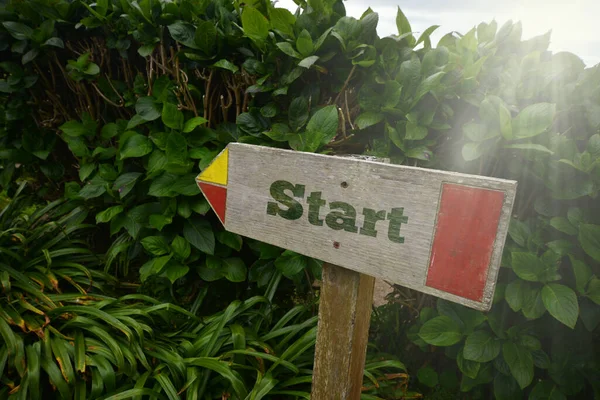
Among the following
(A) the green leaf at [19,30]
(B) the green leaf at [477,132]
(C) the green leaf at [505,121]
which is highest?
(A) the green leaf at [19,30]

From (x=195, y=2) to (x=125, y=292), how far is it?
5.55 ft

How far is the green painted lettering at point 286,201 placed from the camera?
99cm

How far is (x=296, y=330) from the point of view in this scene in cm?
175

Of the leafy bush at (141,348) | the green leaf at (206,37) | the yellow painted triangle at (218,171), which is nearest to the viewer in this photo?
the yellow painted triangle at (218,171)

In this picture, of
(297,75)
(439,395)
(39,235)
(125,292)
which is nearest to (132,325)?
(125,292)

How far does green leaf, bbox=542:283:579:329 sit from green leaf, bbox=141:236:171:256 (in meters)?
1.60

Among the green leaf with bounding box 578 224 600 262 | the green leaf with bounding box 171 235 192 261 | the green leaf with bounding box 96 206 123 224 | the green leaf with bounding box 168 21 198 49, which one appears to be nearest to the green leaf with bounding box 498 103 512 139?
the green leaf with bounding box 578 224 600 262

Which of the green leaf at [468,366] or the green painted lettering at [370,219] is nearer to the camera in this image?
the green painted lettering at [370,219]

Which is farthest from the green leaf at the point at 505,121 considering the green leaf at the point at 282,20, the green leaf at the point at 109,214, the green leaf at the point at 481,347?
the green leaf at the point at 109,214

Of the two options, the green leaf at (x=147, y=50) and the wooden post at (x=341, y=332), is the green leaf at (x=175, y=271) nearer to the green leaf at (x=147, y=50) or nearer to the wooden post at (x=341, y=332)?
the wooden post at (x=341, y=332)

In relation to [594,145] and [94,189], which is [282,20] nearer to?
[594,145]

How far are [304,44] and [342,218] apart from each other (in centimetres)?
88

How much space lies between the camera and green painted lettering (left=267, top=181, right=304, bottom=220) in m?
0.99

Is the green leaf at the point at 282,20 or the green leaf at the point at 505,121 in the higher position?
the green leaf at the point at 282,20
